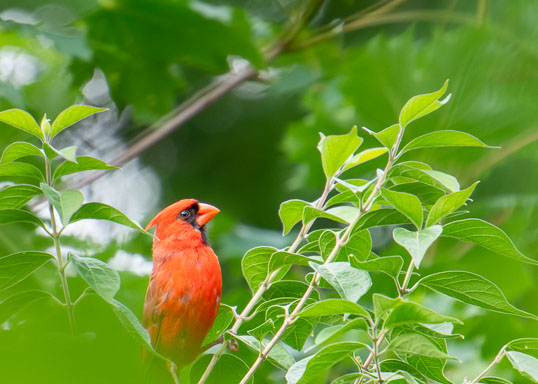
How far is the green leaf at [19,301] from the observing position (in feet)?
4.08

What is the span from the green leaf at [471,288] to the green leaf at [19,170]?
2.20ft

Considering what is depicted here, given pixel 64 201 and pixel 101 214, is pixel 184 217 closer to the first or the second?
pixel 101 214

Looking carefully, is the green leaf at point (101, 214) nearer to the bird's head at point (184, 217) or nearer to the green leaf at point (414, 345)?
the green leaf at point (414, 345)

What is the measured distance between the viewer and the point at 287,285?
1.41 m

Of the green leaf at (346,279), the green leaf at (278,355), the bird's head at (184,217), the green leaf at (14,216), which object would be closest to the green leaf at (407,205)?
the green leaf at (346,279)

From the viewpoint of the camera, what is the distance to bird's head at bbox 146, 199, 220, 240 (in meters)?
2.46

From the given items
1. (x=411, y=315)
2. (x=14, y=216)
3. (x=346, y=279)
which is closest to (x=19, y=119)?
(x=14, y=216)

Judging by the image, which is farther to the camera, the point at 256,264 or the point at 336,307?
the point at 256,264

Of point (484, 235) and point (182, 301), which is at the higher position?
point (484, 235)

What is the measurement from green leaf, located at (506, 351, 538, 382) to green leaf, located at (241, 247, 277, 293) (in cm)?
43

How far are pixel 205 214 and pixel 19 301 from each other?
1313 mm

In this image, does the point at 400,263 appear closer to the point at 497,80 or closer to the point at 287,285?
the point at 287,285

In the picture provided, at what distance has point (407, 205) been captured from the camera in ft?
3.63

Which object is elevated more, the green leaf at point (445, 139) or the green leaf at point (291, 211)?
the green leaf at point (445, 139)
